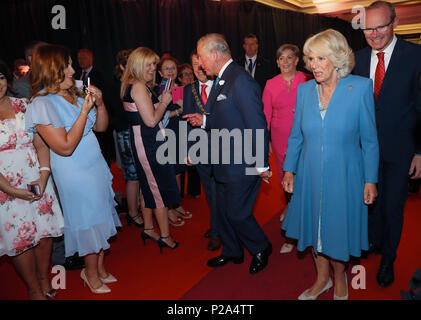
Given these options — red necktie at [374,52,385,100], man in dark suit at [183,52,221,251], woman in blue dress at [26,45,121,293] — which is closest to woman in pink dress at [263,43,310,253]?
man in dark suit at [183,52,221,251]

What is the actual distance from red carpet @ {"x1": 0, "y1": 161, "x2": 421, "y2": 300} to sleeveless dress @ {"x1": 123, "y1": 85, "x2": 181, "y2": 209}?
0.52m

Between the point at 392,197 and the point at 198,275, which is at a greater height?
the point at 392,197

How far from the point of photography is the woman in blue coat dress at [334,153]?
188 cm

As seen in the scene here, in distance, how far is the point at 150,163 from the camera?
2.81m

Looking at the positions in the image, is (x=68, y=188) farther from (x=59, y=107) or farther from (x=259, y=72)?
(x=259, y=72)

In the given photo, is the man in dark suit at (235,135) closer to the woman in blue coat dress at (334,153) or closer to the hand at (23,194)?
the woman in blue coat dress at (334,153)

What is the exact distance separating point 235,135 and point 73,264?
5.95 ft

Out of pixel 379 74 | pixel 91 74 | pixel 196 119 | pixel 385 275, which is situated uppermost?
pixel 91 74

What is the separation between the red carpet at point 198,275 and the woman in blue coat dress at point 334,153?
0.49 meters

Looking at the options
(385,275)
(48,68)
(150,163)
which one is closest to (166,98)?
(150,163)

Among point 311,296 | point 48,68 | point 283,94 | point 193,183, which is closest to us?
point 48,68

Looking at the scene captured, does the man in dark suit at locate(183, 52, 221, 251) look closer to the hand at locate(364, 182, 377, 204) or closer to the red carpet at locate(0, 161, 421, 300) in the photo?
the red carpet at locate(0, 161, 421, 300)

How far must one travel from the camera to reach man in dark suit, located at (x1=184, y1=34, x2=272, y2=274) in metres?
2.30

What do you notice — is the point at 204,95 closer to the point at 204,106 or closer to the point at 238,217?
the point at 204,106
